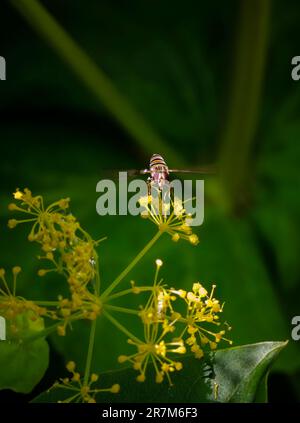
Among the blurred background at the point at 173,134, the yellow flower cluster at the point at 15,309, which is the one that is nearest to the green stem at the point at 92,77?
the blurred background at the point at 173,134

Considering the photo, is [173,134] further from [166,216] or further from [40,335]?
[40,335]

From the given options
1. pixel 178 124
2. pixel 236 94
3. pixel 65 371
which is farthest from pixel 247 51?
pixel 65 371

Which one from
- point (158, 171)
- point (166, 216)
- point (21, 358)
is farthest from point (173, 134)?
point (21, 358)

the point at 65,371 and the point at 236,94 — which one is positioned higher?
the point at 236,94

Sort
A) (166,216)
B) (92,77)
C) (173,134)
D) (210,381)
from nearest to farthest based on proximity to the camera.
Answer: (210,381) < (166,216) < (92,77) < (173,134)

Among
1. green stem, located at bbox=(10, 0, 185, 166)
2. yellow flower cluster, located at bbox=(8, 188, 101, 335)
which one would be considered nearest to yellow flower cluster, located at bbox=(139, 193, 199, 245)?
A: yellow flower cluster, located at bbox=(8, 188, 101, 335)

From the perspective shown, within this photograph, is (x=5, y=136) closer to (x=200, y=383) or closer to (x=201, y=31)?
(x=201, y=31)
